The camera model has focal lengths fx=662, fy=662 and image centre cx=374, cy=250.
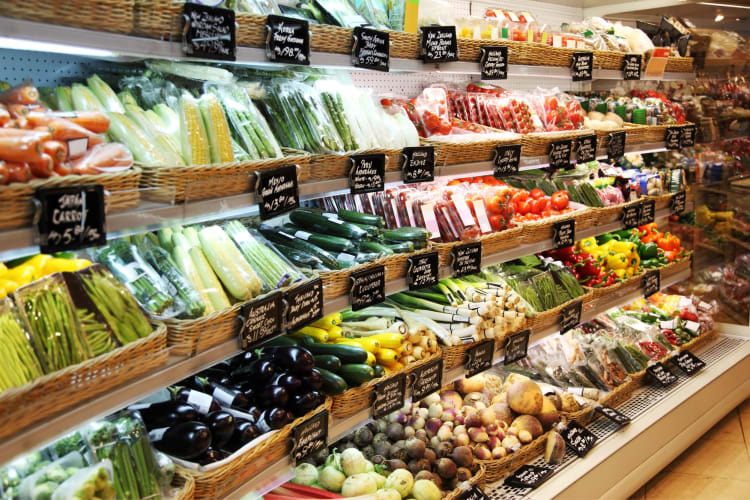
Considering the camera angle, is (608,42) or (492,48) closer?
(492,48)

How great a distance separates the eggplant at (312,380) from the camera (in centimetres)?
235

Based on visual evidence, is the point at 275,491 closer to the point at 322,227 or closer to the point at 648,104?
the point at 322,227

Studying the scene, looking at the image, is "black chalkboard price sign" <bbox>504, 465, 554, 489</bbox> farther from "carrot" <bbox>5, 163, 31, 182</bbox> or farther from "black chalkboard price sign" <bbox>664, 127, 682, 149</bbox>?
"black chalkboard price sign" <bbox>664, 127, 682, 149</bbox>

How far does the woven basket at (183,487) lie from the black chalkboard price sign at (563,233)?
248 centimetres

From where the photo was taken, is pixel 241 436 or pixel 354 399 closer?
pixel 241 436

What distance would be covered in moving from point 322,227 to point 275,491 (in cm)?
107

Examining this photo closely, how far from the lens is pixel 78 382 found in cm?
153

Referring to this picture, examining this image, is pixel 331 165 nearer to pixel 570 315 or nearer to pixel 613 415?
pixel 570 315

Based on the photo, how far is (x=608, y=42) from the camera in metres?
4.39

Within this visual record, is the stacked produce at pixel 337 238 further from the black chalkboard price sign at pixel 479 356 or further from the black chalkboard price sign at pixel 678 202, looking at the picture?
the black chalkboard price sign at pixel 678 202

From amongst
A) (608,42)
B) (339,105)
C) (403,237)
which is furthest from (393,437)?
(608,42)

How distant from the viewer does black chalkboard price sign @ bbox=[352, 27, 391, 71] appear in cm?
251

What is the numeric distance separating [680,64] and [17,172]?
15.9 ft

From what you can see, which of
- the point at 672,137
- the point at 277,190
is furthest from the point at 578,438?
the point at 672,137
